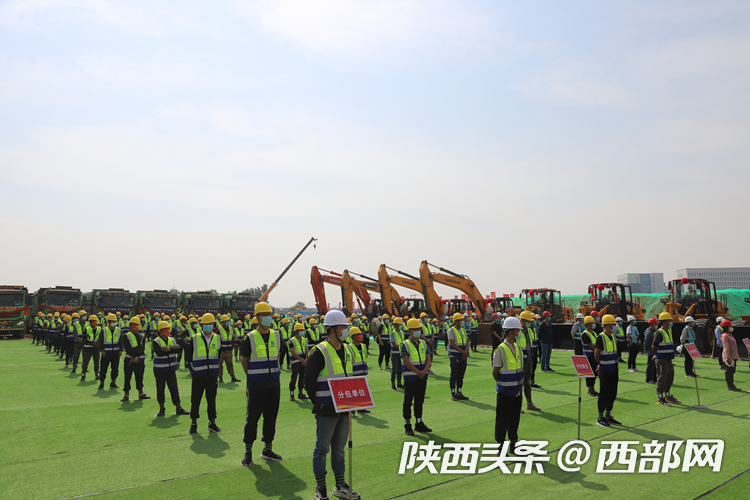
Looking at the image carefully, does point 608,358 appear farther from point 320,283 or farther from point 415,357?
point 320,283

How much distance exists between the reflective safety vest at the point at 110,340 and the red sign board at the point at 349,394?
10991 mm

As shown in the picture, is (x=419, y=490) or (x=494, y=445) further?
(x=494, y=445)

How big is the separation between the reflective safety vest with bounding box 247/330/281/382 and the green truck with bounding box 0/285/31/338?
41.0 m

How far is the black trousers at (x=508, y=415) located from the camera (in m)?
7.07

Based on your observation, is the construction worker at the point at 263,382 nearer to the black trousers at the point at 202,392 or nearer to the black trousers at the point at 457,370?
the black trousers at the point at 202,392

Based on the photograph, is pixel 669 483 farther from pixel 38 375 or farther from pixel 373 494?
pixel 38 375

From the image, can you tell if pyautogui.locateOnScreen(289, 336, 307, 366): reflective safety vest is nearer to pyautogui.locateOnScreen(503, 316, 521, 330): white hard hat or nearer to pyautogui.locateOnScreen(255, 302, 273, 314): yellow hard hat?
pyautogui.locateOnScreen(255, 302, 273, 314): yellow hard hat

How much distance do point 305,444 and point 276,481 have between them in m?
1.92

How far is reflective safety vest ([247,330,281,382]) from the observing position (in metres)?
7.39

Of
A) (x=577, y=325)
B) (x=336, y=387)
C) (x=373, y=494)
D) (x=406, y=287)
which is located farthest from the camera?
(x=406, y=287)

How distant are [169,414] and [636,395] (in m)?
11.7

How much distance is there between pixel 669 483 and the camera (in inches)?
246

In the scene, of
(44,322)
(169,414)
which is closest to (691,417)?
(169,414)

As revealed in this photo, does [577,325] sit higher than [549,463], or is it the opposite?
[577,325]
